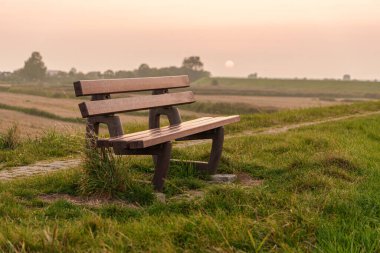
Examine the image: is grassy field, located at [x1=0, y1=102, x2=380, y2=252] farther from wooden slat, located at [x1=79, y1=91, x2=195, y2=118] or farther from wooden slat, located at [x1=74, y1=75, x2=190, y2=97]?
wooden slat, located at [x1=74, y1=75, x2=190, y2=97]

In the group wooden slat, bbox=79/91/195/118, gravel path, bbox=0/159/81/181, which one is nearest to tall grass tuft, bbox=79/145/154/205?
wooden slat, bbox=79/91/195/118

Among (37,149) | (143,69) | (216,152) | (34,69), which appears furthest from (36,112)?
(34,69)

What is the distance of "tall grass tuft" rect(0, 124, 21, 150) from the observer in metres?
8.54

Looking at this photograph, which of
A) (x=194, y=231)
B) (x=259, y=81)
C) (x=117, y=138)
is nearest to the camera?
(x=194, y=231)

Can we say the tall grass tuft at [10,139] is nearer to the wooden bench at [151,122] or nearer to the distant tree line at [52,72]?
the wooden bench at [151,122]

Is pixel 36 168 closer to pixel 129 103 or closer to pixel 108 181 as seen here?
pixel 129 103

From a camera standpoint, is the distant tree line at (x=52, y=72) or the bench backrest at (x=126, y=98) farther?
the distant tree line at (x=52, y=72)

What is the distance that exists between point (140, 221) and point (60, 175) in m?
2.01

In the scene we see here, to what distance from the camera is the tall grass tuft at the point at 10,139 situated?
8539 mm

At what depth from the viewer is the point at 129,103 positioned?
557cm

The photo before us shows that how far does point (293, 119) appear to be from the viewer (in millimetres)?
13508

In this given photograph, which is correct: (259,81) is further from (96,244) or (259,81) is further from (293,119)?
(96,244)

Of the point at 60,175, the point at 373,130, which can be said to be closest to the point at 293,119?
the point at 373,130

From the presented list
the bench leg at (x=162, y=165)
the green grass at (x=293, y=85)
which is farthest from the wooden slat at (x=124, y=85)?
the green grass at (x=293, y=85)
